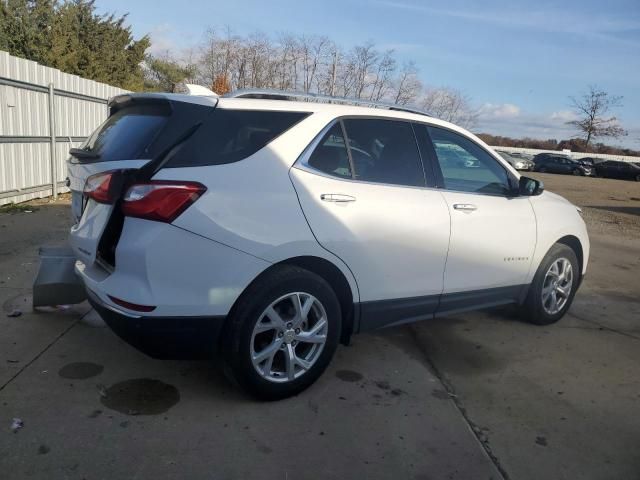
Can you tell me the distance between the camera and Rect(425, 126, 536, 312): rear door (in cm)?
396

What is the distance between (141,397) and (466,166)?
2.88m

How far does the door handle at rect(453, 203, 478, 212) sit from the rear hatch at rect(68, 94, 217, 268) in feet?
6.18

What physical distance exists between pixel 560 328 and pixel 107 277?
3991 mm

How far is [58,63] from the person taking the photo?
20891 millimetres

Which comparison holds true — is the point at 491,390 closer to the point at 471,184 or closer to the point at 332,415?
the point at 332,415

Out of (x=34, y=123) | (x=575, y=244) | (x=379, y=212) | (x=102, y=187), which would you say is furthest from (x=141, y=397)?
(x=34, y=123)

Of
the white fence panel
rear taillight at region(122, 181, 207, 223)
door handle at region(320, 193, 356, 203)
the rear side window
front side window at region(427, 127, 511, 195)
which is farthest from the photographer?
the white fence panel

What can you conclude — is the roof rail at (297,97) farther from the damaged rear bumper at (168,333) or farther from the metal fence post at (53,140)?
the metal fence post at (53,140)

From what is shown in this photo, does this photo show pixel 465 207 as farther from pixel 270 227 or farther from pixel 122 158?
pixel 122 158

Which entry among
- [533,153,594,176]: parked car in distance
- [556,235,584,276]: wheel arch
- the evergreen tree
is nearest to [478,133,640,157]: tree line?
[533,153,594,176]: parked car in distance

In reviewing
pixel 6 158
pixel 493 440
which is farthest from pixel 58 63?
Result: pixel 493 440

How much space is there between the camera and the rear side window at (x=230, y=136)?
288 cm

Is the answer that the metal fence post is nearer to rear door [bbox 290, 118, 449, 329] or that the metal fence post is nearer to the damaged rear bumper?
the damaged rear bumper

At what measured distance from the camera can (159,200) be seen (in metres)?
2.75
